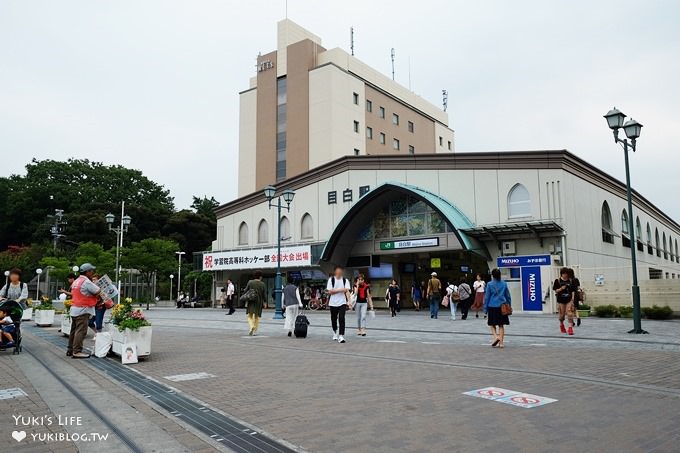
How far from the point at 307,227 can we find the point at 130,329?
89.4 feet

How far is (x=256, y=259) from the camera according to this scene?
38562 mm

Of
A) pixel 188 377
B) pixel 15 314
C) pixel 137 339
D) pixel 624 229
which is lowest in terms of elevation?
pixel 188 377

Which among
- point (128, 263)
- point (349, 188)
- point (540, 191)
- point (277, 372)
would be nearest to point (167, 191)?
point (128, 263)

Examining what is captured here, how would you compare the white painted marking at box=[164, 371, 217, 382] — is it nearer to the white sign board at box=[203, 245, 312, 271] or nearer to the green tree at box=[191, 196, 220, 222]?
the white sign board at box=[203, 245, 312, 271]

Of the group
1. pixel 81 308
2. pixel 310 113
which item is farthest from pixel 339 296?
pixel 310 113

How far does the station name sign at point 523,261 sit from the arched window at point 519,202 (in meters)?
2.23

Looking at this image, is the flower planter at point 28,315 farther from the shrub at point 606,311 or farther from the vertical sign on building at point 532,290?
the shrub at point 606,311

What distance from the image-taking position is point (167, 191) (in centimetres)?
8031

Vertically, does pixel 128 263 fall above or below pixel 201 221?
below

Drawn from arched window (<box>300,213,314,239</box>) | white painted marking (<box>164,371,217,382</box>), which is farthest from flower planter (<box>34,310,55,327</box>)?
arched window (<box>300,213,314,239</box>)

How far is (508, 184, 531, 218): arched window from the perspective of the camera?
90.3 feet

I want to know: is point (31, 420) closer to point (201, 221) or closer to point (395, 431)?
point (395, 431)

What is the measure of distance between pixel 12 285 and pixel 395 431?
10.1 m

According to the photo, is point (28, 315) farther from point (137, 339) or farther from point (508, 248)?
point (508, 248)
